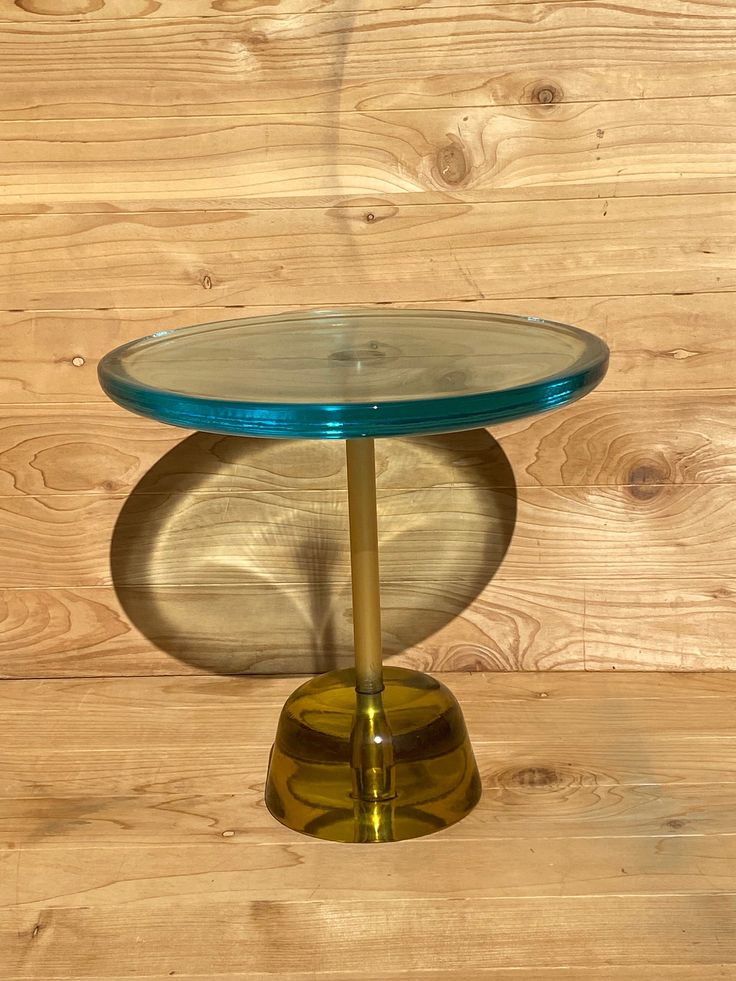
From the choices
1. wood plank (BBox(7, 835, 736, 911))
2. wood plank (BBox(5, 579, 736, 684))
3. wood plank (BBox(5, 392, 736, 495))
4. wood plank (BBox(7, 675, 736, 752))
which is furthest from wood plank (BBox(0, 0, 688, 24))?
wood plank (BBox(7, 835, 736, 911))

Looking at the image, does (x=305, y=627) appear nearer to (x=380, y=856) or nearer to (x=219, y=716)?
(x=219, y=716)

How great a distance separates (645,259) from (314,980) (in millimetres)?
928

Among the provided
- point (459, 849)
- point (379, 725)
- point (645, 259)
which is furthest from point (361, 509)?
point (645, 259)

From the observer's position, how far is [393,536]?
1544 mm

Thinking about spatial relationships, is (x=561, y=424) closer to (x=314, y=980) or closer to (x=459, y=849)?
(x=459, y=849)

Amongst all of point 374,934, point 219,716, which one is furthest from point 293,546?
point 374,934

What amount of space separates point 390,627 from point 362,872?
0.50 m

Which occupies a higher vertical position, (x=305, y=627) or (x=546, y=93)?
(x=546, y=93)

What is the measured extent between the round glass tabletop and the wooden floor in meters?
0.45

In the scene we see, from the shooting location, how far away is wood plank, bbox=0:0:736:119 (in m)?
1.39

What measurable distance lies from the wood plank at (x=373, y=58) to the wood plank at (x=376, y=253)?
13 cm

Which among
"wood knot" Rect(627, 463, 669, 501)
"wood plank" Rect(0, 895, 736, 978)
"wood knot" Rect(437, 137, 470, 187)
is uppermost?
"wood knot" Rect(437, 137, 470, 187)

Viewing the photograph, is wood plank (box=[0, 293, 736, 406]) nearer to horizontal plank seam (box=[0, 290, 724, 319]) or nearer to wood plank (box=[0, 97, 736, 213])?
horizontal plank seam (box=[0, 290, 724, 319])

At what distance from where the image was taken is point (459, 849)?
115 centimetres
